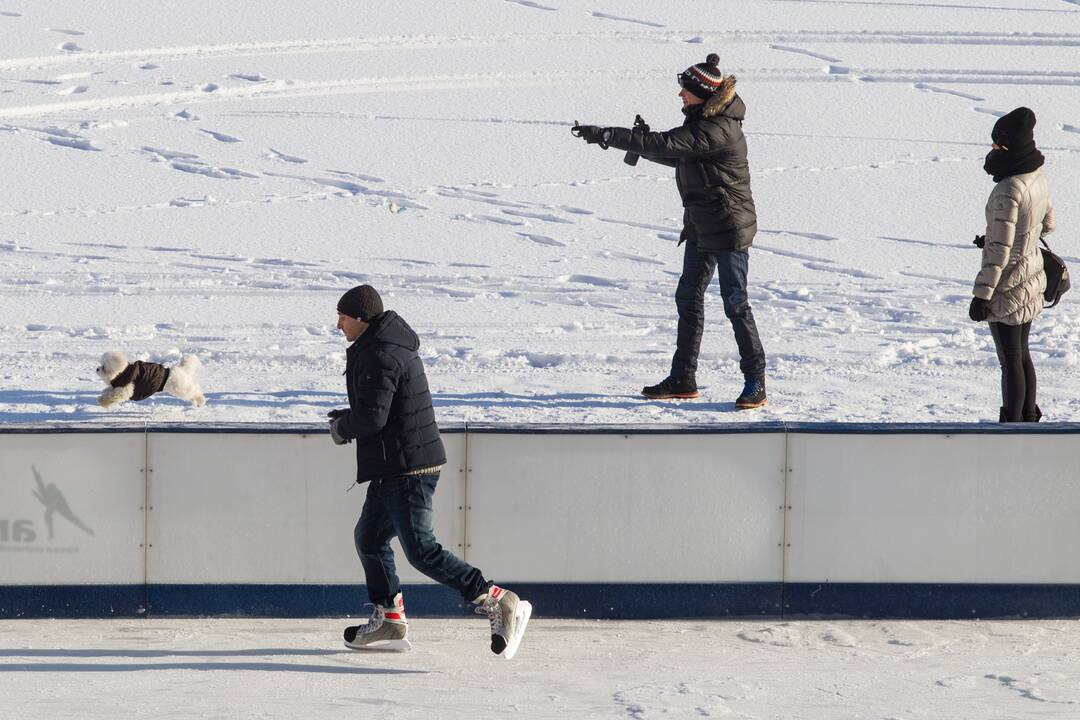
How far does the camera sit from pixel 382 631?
19.4 ft

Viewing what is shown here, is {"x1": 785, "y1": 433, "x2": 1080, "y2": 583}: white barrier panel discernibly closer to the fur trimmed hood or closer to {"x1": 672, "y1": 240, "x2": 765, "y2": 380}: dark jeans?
{"x1": 672, "y1": 240, "x2": 765, "y2": 380}: dark jeans

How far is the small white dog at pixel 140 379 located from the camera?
8.02m

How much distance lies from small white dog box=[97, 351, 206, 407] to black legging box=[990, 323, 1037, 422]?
4139 mm

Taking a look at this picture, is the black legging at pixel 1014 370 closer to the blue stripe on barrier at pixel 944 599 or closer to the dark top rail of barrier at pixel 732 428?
the dark top rail of barrier at pixel 732 428

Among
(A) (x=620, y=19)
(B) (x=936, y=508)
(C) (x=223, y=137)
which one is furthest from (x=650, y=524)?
(A) (x=620, y=19)

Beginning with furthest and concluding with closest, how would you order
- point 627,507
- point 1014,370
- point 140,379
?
point 140,379, point 1014,370, point 627,507

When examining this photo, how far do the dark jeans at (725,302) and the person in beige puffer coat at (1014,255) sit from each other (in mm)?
1280

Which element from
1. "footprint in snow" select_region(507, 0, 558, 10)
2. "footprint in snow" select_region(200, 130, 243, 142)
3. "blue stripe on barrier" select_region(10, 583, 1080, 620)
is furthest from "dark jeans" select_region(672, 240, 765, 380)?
"footprint in snow" select_region(507, 0, 558, 10)

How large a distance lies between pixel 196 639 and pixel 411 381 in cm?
149

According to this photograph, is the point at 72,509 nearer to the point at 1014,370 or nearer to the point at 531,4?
the point at 1014,370

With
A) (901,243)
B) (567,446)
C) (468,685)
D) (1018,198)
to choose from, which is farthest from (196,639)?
(901,243)

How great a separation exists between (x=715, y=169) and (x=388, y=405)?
3.06 metres

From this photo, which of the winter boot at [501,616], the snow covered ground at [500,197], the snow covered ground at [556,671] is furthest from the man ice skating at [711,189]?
the winter boot at [501,616]

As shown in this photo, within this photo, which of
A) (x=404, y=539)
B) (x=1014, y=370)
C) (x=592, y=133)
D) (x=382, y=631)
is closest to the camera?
(x=404, y=539)
